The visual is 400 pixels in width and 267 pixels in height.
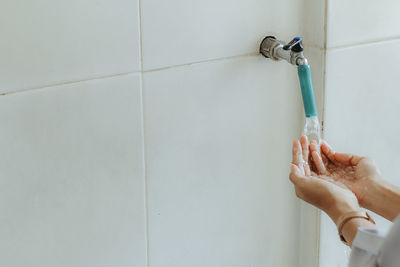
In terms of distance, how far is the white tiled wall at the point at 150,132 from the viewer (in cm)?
76

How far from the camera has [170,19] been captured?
34.5 inches

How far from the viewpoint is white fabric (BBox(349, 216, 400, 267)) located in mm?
578

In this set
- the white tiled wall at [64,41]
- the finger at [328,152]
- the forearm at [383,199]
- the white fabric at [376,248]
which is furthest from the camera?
the finger at [328,152]

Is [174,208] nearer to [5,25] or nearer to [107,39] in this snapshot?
[107,39]

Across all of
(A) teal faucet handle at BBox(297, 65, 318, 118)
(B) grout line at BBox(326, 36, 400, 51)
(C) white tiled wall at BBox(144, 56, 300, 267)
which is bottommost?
(C) white tiled wall at BBox(144, 56, 300, 267)

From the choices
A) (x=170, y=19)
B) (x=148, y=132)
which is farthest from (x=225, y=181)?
(x=170, y=19)

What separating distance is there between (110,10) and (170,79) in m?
0.15

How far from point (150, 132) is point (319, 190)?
273 millimetres

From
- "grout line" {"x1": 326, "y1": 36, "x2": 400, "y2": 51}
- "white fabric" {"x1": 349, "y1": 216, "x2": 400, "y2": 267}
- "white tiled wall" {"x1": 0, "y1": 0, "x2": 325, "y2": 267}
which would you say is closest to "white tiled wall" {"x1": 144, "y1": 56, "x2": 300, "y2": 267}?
"white tiled wall" {"x1": 0, "y1": 0, "x2": 325, "y2": 267}

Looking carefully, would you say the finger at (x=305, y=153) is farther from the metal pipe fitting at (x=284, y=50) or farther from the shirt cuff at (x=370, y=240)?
the shirt cuff at (x=370, y=240)

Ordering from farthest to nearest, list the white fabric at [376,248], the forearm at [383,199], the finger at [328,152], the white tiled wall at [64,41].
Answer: the finger at [328,152] < the forearm at [383,199] < the white tiled wall at [64,41] < the white fabric at [376,248]

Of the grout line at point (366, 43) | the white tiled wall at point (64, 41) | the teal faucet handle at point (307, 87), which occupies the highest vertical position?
the white tiled wall at point (64, 41)

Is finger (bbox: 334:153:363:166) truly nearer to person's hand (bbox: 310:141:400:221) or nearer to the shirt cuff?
person's hand (bbox: 310:141:400:221)

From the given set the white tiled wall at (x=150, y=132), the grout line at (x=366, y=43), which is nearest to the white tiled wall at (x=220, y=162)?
the white tiled wall at (x=150, y=132)
